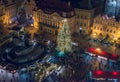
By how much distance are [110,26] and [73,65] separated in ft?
68.2

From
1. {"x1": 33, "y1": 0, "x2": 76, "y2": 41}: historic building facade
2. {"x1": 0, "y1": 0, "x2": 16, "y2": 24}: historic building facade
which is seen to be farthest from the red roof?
{"x1": 0, "y1": 0, "x2": 16, "y2": 24}: historic building facade

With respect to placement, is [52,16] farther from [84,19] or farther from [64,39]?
[64,39]

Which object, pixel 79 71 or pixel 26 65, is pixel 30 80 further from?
pixel 79 71

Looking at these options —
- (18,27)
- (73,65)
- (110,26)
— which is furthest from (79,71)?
(18,27)

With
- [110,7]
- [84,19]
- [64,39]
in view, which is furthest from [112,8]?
[64,39]

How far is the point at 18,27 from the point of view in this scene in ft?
309

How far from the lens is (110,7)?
9225cm

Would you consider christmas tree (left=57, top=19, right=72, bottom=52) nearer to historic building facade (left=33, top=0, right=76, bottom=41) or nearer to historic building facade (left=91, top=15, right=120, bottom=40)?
historic building facade (left=33, top=0, right=76, bottom=41)

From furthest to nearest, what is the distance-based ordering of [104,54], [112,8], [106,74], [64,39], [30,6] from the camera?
[30,6] → [112,8] → [104,54] → [64,39] → [106,74]

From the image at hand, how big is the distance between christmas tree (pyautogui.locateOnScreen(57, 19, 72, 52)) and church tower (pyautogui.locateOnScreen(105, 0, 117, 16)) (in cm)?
2231

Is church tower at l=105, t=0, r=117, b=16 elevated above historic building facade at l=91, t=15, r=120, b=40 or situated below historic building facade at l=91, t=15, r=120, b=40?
above

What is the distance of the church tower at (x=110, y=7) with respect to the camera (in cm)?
9125

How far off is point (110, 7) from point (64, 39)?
25220 millimetres

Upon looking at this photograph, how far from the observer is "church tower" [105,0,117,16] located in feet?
299
